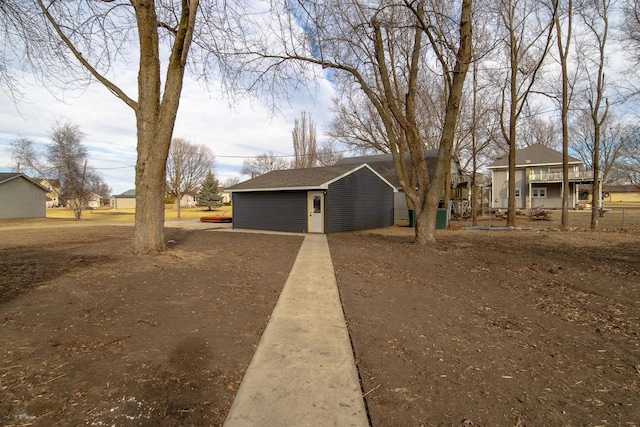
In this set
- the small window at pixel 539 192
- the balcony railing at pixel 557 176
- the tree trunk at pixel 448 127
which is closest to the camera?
the tree trunk at pixel 448 127

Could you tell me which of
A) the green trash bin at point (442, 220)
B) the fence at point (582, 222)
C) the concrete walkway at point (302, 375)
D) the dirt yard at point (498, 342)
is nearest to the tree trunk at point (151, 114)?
the dirt yard at point (498, 342)

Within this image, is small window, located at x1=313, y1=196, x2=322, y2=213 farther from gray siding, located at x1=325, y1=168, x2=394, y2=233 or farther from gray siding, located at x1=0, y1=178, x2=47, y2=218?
gray siding, located at x1=0, y1=178, x2=47, y2=218

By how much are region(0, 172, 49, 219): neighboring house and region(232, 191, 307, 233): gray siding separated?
2678 cm

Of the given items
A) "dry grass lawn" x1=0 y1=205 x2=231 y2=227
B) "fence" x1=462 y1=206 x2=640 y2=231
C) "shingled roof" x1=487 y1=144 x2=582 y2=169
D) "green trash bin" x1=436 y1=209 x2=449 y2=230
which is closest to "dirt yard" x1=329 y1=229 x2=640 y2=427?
"green trash bin" x1=436 y1=209 x2=449 y2=230

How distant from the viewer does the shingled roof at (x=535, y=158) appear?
34.4 meters

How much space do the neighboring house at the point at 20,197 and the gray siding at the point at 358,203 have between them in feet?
110

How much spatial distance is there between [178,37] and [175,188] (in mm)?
36142

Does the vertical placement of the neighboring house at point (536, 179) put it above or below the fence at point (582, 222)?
above

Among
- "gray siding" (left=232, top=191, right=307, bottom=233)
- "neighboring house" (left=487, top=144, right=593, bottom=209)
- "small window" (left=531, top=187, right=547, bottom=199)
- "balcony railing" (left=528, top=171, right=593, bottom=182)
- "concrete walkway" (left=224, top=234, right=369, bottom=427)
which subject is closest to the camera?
"concrete walkway" (left=224, top=234, right=369, bottom=427)

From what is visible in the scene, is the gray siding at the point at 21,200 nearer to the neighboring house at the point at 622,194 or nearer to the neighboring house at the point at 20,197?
the neighboring house at the point at 20,197

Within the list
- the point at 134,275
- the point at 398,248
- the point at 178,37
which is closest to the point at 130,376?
the point at 134,275

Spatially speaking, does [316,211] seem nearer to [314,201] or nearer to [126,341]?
[314,201]

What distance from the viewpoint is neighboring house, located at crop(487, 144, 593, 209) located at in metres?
33.9

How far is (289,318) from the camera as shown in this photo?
4.40 meters
